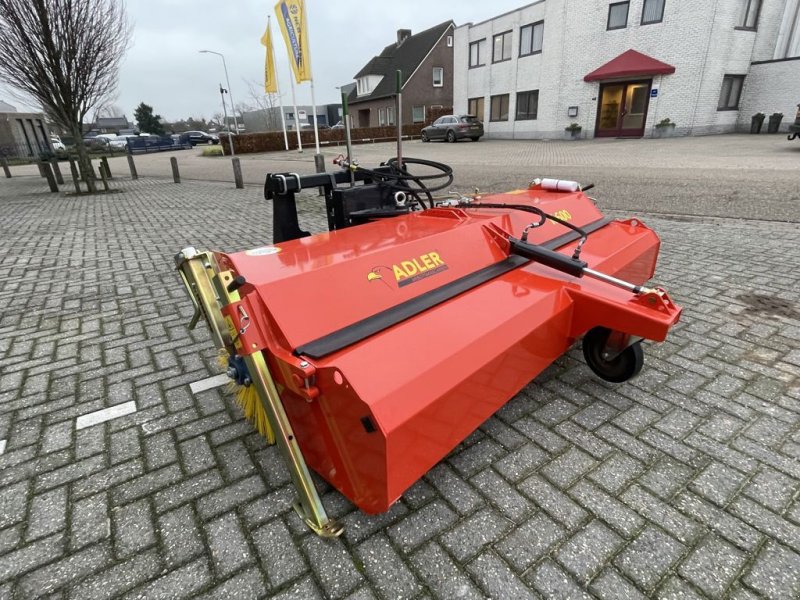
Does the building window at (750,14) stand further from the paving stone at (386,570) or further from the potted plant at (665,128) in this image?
A: the paving stone at (386,570)

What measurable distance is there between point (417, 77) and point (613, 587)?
36638 mm

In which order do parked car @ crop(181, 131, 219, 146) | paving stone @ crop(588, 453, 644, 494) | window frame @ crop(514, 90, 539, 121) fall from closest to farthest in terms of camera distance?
paving stone @ crop(588, 453, 644, 494), window frame @ crop(514, 90, 539, 121), parked car @ crop(181, 131, 219, 146)

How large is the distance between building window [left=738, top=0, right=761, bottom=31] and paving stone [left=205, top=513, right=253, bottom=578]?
25.8 metres

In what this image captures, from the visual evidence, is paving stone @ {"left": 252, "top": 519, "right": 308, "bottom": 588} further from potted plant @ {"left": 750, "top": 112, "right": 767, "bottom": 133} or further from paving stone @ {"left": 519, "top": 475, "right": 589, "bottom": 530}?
potted plant @ {"left": 750, "top": 112, "right": 767, "bottom": 133}

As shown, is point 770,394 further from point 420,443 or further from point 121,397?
point 121,397

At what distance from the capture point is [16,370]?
296cm

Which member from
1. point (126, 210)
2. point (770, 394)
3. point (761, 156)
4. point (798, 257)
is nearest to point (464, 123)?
point (761, 156)

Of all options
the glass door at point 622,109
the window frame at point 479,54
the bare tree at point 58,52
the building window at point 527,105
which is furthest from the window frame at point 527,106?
the bare tree at point 58,52

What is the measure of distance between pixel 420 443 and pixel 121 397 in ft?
6.47

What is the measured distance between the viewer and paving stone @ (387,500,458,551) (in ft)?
5.53

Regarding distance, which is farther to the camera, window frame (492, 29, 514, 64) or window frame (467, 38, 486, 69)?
window frame (467, 38, 486, 69)

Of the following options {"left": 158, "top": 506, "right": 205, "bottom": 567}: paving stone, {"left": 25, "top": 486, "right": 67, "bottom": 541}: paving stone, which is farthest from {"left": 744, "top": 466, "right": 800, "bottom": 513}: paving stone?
{"left": 25, "top": 486, "right": 67, "bottom": 541}: paving stone

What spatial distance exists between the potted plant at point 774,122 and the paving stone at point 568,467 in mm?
24143

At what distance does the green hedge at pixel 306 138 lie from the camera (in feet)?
89.6
